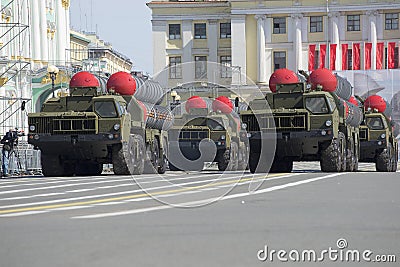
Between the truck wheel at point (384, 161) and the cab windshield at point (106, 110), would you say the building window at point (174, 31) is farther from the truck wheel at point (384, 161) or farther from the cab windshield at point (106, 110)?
the cab windshield at point (106, 110)

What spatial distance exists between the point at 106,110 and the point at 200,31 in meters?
72.5

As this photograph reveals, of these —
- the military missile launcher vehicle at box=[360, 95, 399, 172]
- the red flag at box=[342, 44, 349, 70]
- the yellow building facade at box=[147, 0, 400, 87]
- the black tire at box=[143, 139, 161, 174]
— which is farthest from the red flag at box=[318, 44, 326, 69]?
the black tire at box=[143, 139, 161, 174]

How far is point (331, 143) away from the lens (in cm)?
2578

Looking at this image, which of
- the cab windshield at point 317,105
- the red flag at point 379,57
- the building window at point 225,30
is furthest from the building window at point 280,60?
the cab windshield at point 317,105

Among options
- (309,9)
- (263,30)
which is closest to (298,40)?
(309,9)

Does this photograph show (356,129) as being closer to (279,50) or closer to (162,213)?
(162,213)

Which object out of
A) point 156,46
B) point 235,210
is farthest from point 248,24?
point 235,210

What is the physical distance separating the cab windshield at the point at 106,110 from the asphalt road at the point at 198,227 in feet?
32.7

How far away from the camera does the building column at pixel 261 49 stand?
299 feet

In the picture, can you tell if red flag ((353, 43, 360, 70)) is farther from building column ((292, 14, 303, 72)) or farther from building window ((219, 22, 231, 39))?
building window ((219, 22, 231, 39))

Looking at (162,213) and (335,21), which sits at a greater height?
(335,21)

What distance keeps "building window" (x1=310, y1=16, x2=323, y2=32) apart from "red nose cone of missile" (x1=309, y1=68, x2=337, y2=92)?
207 ft

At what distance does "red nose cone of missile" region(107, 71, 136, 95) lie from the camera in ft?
92.3

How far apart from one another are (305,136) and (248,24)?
68761 mm
